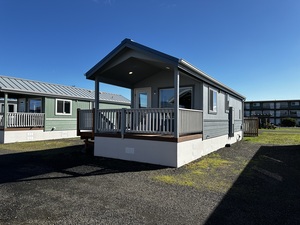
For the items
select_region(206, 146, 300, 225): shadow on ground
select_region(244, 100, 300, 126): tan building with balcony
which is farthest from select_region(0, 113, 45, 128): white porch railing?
select_region(244, 100, 300, 126): tan building with balcony

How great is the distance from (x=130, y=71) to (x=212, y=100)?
4.19 m

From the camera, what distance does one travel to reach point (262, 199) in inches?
154

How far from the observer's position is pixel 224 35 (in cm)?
1276

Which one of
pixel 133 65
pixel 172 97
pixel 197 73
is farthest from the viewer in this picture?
pixel 172 97

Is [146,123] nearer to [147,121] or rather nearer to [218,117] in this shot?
[147,121]

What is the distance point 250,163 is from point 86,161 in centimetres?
595

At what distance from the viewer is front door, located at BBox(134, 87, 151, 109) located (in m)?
10.3

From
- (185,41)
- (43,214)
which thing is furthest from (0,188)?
(185,41)

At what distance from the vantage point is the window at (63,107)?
1574cm

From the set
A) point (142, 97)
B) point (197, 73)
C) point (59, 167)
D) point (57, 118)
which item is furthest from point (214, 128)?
point (57, 118)

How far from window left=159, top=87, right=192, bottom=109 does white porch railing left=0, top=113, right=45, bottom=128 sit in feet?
31.4

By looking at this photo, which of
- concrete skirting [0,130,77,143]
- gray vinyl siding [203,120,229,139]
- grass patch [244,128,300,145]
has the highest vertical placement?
gray vinyl siding [203,120,229,139]

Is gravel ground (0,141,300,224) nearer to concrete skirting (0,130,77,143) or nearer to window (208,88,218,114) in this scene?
window (208,88,218,114)

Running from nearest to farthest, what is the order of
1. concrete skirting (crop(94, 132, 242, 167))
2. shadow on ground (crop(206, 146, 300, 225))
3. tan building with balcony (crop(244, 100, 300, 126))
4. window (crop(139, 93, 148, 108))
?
shadow on ground (crop(206, 146, 300, 225)), concrete skirting (crop(94, 132, 242, 167)), window (crop(139, 93, 148, 108)), tan building with balcony (crop(244, 100, 300, 126))
